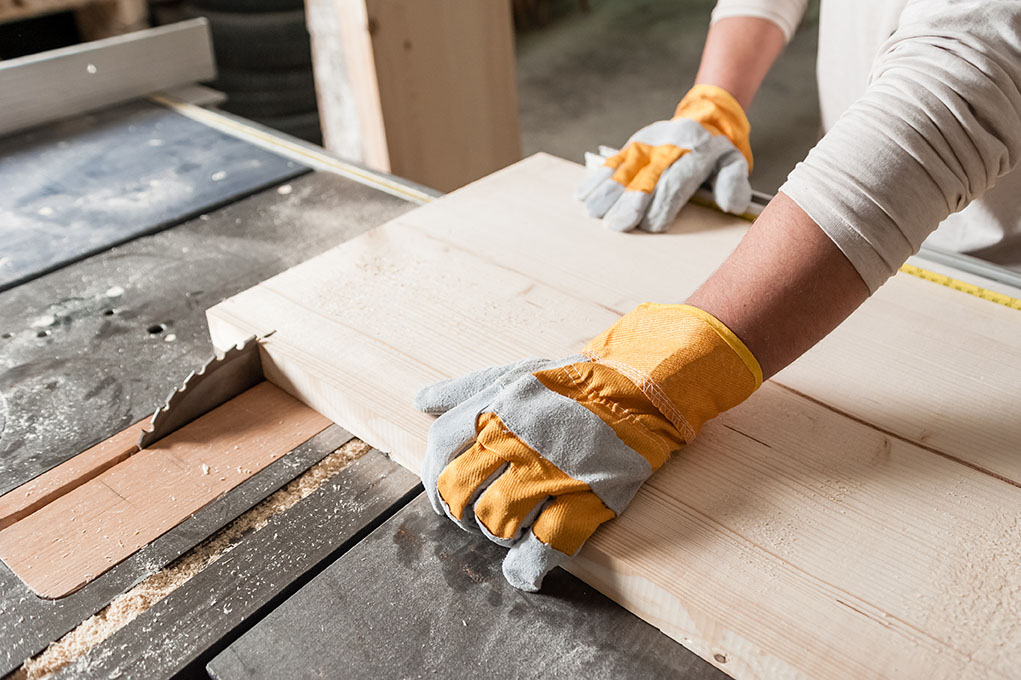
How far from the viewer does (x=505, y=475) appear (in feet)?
2.66

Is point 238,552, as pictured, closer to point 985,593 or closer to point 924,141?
point 985,593

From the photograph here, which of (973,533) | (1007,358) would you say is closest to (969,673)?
(973,533)

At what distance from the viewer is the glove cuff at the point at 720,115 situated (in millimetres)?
1461

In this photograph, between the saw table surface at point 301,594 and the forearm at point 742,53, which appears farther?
the forearm at point 742,53

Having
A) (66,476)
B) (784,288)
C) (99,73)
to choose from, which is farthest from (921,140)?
(99,73)

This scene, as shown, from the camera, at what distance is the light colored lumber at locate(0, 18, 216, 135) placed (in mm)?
1950

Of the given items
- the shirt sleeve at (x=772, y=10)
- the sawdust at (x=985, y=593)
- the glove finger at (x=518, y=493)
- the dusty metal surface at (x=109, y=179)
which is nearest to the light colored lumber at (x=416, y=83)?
the dusty metal surface at (x=109, y=179)

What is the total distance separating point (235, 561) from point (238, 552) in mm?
13

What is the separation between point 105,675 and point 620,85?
5.44 m

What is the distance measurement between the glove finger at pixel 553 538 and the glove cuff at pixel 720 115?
0.88 meters

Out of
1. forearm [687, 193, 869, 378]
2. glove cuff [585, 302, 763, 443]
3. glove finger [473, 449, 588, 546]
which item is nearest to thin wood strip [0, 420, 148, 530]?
glove finger [473, 449, 588, 546]

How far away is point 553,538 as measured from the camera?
0.77 m

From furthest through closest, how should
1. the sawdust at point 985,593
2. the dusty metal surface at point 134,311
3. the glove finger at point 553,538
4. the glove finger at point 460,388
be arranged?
the dusty metal surface at point 134,311 < the glove finger at point 460,388 < the glove finger at point 553,538 < the sawdust at point 985,593

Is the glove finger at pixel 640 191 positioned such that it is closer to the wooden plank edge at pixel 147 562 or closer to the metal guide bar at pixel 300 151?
the metal guide bar at pixel 300 151
